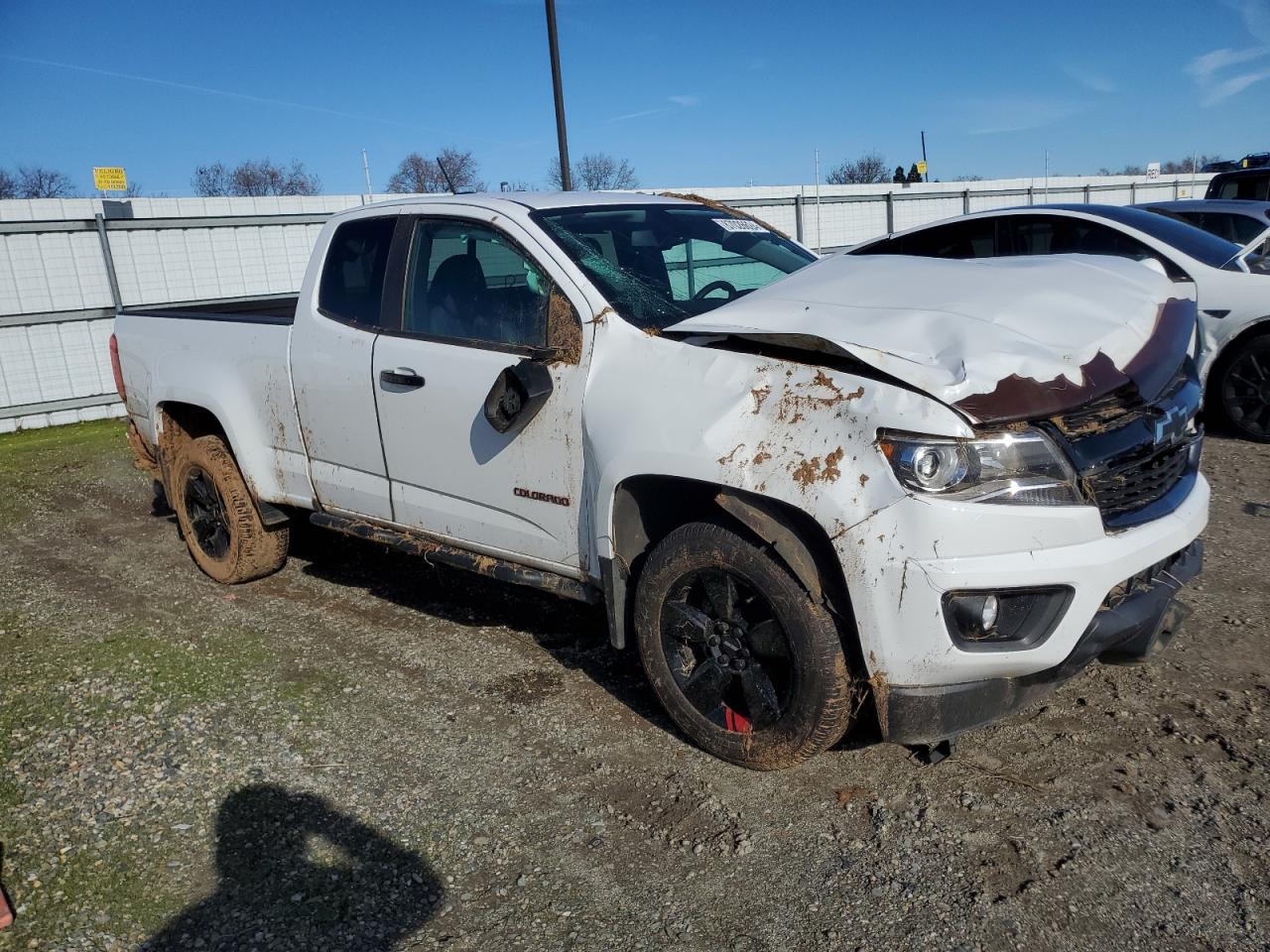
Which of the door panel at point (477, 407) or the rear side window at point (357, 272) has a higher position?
the rear side window at point (357, 272)

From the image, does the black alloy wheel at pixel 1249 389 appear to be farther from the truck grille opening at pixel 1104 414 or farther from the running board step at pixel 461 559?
the running board step at pixel 461 559

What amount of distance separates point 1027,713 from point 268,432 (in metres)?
3.70

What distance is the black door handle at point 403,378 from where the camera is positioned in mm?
4105

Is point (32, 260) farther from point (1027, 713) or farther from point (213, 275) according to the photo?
point (1027, 713)

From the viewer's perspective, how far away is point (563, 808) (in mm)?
3258

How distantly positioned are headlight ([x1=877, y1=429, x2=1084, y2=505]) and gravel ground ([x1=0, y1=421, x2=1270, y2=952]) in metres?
1.03

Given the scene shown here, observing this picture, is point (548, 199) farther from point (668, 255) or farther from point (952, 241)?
point (952, 241)

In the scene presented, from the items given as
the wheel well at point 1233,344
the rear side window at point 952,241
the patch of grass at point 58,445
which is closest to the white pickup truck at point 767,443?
the rear side window at point 952,241

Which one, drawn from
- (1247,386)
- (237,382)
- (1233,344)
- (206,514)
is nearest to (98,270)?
(206,514)

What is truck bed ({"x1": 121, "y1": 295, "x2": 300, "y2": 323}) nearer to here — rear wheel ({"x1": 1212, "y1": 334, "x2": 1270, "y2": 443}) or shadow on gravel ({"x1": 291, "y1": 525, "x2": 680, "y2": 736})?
shadow on gravel ({"x1": 291, "y1": 525, "x2": 680, "y2": 736})

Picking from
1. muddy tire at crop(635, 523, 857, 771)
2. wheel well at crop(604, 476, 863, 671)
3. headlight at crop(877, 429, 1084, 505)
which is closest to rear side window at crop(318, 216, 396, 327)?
wheel well at crop(604, 476, 863, 671)

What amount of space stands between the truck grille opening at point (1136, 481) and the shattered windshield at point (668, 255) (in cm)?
153

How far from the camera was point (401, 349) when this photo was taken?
4203mm

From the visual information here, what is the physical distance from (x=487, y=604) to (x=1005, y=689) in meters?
2.93
